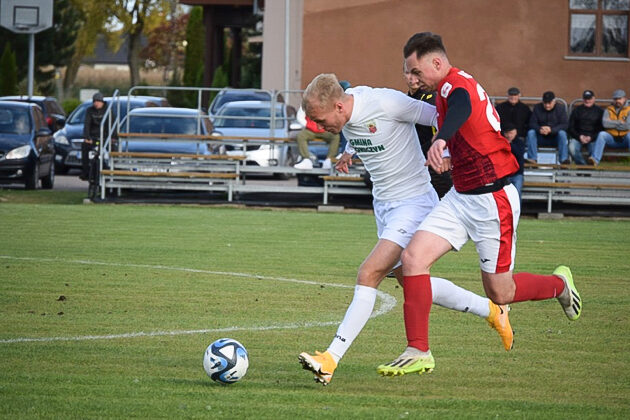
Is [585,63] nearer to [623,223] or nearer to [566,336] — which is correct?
[623,223]

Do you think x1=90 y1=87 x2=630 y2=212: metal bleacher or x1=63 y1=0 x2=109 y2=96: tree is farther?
x1=63 y1=0 x2=109 y2=96: tree

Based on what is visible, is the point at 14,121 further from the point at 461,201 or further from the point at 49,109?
the point at 461,201

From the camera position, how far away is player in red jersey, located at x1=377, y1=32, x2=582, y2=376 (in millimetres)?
6934

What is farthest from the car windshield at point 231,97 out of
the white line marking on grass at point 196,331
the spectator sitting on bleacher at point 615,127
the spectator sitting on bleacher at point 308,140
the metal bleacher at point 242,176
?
the white line marking on grass at point 196,331

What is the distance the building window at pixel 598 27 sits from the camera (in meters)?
30.6

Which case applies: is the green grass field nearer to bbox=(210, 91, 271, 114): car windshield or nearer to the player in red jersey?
the player in red jersey

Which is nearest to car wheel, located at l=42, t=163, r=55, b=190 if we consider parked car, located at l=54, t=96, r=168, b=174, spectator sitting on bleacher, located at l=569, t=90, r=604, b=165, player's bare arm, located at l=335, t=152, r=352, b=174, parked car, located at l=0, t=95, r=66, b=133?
parked car, located at l=54, t=96, r=168, b=174

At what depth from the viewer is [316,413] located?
19.6ft

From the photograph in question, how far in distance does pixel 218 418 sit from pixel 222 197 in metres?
18.1

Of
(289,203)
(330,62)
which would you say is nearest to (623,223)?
(289,203)

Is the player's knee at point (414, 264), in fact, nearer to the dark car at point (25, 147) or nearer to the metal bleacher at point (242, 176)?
the metal bleacher at point (242, 176)

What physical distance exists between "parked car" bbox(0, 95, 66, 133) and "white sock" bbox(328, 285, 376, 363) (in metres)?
25.6

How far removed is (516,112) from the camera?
2203 cm

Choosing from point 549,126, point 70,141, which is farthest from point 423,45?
point 70,141
